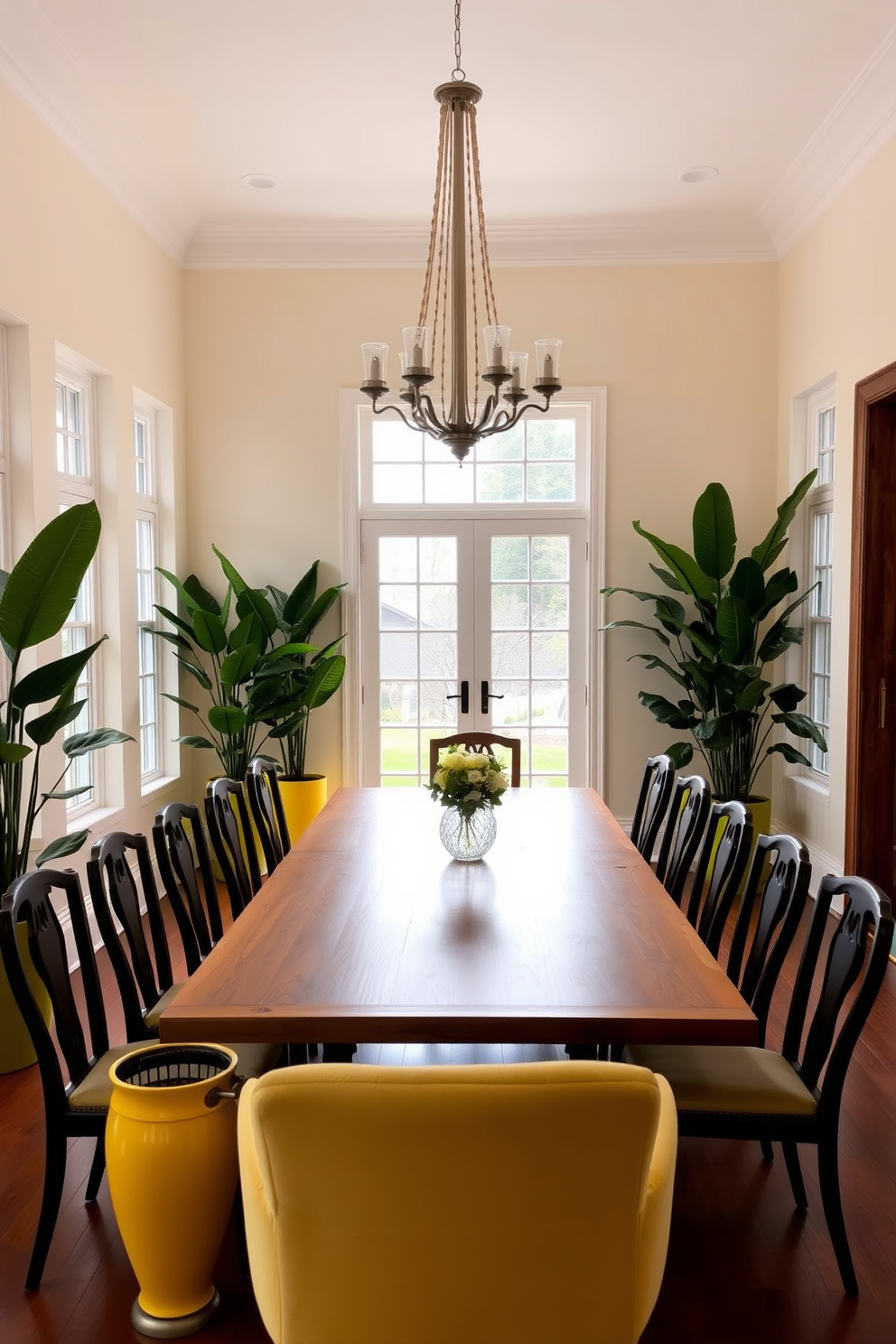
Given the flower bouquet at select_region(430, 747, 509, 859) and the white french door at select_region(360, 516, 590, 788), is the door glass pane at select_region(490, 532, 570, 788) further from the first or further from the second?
the flower bouquet at select_region(430, 747, 509, 859)

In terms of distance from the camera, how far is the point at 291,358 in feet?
20.4

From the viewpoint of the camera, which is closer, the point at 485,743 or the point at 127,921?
the point at 127,921

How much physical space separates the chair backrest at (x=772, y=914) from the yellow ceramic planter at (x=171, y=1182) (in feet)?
4.01

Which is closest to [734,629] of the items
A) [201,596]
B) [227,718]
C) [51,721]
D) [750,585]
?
[750,585]

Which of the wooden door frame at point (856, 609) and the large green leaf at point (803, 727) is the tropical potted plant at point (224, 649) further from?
the wooden door frame at point (856, 609)

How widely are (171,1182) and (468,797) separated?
4.29 ft

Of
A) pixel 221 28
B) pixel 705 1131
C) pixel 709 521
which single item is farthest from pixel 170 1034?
pixel 709 521

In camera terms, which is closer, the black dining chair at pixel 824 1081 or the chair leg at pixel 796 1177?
the black dining chair at pixel 824 1081

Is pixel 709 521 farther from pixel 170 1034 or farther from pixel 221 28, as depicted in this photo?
pixel 170 1034

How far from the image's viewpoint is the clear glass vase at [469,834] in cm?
318

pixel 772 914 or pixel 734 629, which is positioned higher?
pixel 734 629

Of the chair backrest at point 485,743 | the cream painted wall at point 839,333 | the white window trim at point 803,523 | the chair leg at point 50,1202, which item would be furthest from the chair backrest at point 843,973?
the white window trim at point 803,523

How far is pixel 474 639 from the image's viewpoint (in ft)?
20.9

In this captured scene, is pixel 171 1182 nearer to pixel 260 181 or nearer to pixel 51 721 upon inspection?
pixel 51 721
